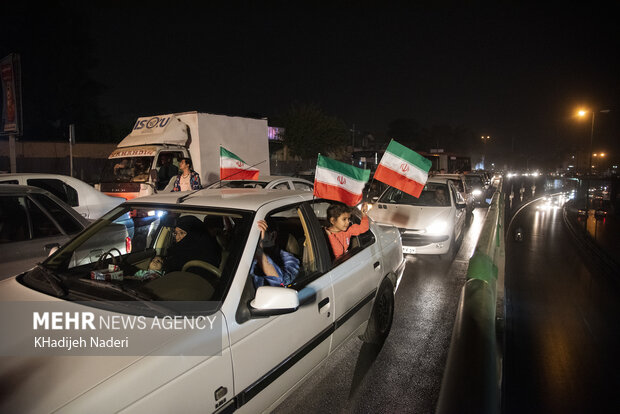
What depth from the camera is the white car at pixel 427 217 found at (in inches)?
287

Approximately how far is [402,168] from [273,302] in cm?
323

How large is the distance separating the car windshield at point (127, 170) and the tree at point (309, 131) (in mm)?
27776

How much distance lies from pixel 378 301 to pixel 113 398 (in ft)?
9.17

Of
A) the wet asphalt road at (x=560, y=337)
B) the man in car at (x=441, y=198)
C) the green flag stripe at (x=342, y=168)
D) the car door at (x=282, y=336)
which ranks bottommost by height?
the wet asphalt road at (x=560, y=337)

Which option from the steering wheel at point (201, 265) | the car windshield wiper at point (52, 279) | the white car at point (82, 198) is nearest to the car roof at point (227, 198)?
the steering wheel at point (201, 265)

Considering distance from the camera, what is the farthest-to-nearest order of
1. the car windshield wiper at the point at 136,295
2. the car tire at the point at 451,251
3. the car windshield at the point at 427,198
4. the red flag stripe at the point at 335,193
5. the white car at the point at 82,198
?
1. the car windshield at the point at 427,198
2. the car tire at the point at 451,251
3. the white car at the point at 82,198
4. the red flag stripe at the point at 335,193
5. the car windshield wiper at the point at 136,295

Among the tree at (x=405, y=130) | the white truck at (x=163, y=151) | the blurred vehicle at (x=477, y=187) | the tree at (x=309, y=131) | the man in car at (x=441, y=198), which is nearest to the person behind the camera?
the man in car at (x=441, y=198)

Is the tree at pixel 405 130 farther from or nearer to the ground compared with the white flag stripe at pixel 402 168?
farther from the ground

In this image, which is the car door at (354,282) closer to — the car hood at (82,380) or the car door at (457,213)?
the car hood at (82,380)

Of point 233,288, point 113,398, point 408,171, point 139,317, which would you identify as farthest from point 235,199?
point 408,171

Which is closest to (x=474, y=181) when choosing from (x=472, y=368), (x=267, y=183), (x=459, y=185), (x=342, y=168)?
(x=459, y=185)

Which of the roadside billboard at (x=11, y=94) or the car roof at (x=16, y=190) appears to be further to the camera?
the roadside billboard at (x=11, y=94)

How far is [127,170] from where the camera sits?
1031 cm

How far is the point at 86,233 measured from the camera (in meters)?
2.91
